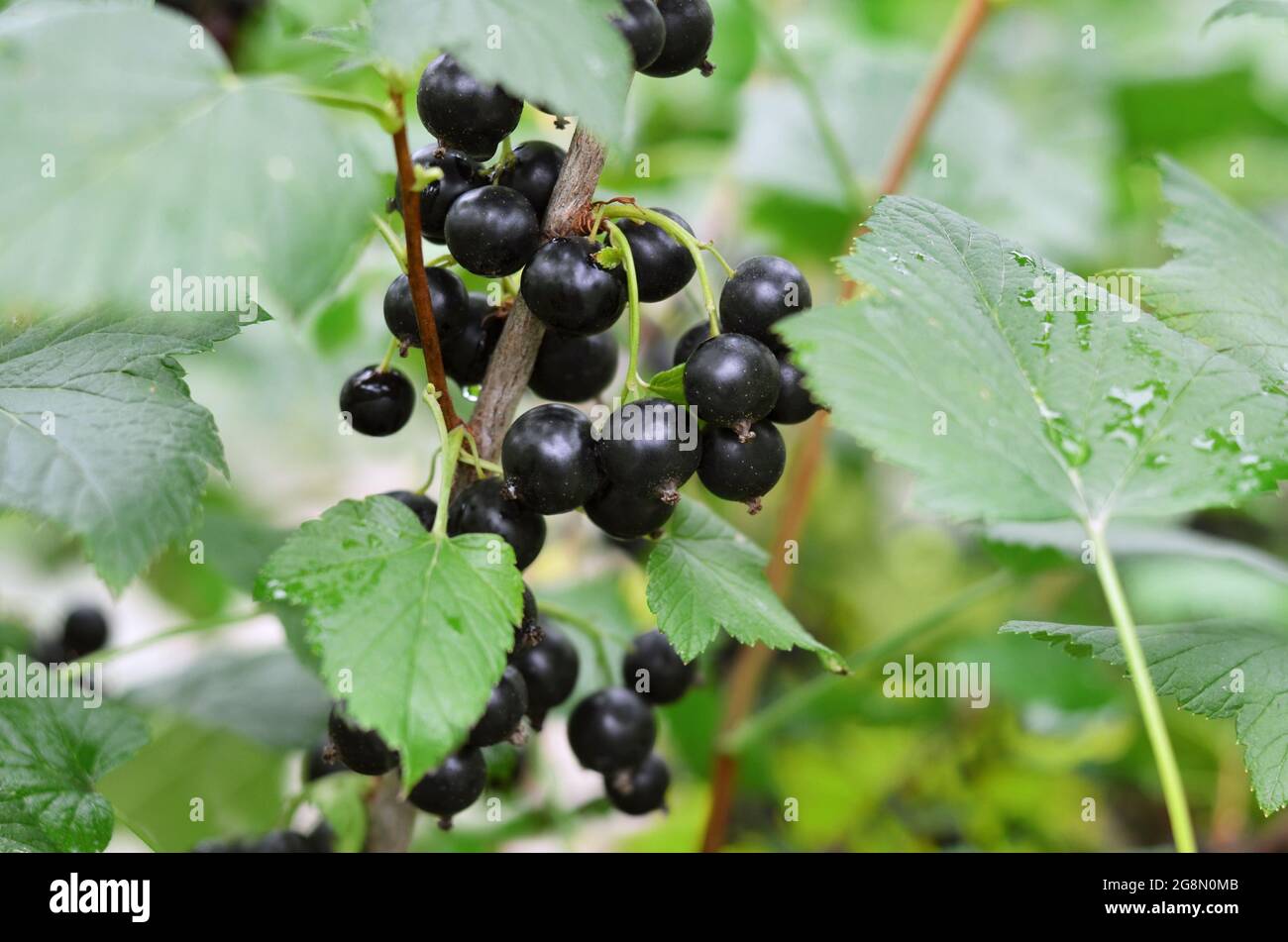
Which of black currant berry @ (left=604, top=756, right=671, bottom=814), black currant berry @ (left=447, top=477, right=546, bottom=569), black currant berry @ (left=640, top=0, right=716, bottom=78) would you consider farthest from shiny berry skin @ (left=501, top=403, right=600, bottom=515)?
black currant berry @ (left=604, top=756, right=671, bottom=814)

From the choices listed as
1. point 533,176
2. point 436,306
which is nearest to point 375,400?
point 436,306

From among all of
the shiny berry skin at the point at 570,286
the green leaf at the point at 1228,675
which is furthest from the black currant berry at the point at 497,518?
the green leaf at the point at 1228,675

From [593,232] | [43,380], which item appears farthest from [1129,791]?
[43,380]

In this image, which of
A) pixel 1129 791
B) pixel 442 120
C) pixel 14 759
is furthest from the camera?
pixel 1129 791

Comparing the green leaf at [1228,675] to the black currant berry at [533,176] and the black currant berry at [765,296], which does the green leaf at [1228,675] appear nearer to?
the black currant berry at [765,296]

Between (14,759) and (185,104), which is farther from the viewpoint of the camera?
(14,759)
